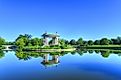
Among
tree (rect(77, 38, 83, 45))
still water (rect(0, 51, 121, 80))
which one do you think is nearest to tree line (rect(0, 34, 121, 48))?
tree (rect(77, 38, 83, 45))

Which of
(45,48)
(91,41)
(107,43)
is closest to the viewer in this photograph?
(45,48)

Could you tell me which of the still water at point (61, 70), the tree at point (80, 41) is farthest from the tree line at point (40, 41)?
the still water at point (61, 70)

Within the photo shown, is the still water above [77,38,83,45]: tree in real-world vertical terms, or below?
below

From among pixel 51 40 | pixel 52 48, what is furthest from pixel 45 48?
pixel 51 40

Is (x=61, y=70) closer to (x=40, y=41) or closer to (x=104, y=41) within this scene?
(x=40, y=41)

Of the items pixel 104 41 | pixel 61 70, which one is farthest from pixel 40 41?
pixel 61 70

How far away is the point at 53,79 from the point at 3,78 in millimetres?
2247

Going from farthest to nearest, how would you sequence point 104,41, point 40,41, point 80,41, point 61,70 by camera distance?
1. point 80,41
2. point 104,41
3. point 40,41
4. point 61,70

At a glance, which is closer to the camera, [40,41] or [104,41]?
[40,41]

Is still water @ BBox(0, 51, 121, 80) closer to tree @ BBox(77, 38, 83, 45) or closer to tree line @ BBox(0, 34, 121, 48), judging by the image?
tree line @ BBox(0, 34, 121, 48)

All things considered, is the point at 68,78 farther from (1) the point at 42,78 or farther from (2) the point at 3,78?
(2) the point at 3,78

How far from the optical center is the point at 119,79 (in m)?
12.1

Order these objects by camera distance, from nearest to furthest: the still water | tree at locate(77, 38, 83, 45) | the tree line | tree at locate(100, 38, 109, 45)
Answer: the still water < the tree line < tree at locate(100, 38, 109, 45) < tree at locate(77, 38, 83, 45)

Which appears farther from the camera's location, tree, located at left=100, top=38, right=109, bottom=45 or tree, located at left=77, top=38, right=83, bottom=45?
tree, located at left=77, top=38, right=83, bottom=45
